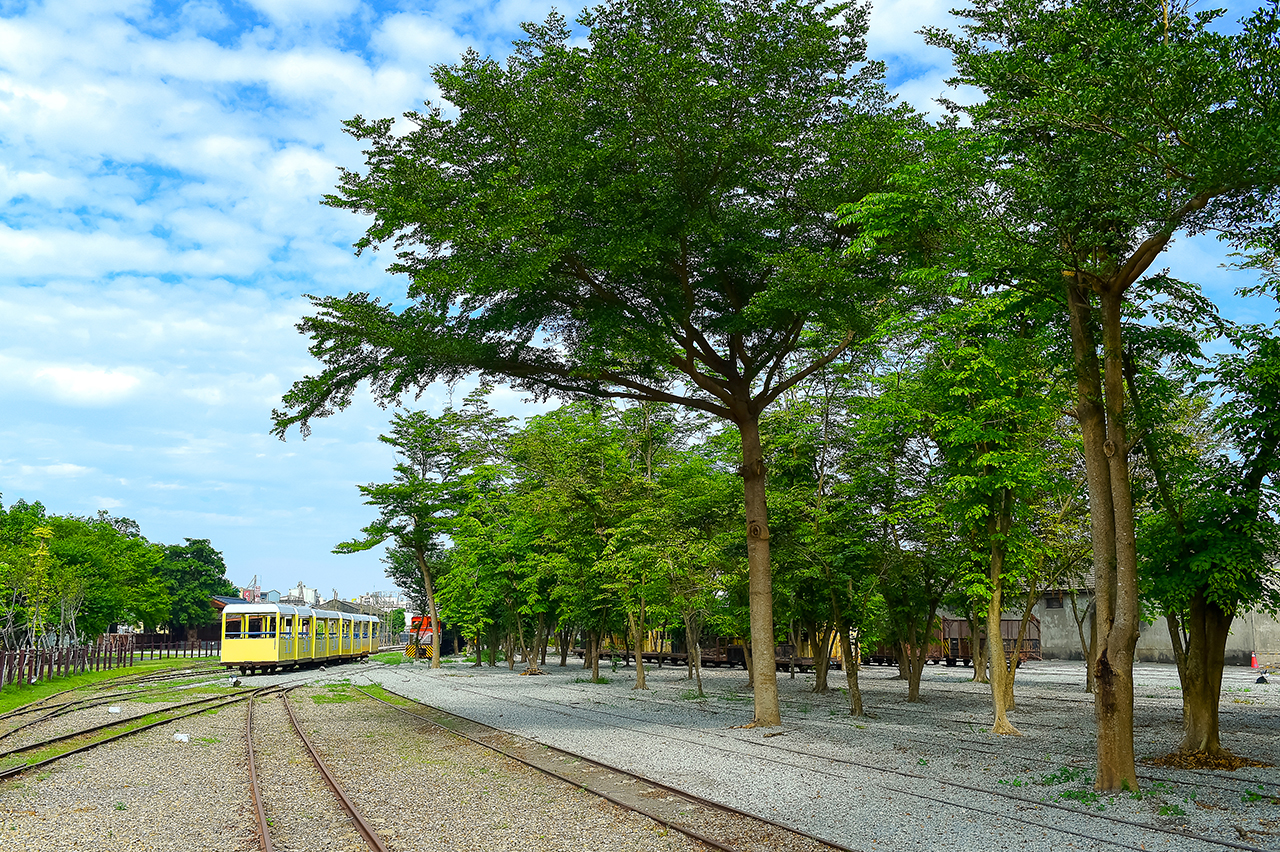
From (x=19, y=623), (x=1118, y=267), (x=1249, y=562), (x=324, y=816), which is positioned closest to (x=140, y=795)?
Result: (x=324, y=816)

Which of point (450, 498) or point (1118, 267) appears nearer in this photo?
point (1118, 267)

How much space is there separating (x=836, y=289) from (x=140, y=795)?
41.3ft

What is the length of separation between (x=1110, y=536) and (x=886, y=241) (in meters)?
6.30

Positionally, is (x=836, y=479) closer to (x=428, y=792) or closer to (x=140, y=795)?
(x=428, y=792)

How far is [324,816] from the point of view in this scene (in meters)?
9.84

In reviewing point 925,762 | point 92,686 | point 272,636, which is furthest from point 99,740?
point 272,636

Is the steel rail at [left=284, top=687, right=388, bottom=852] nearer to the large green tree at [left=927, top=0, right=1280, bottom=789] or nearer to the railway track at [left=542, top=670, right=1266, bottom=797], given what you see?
the railway track at [left=542, top=670, right=1266, bottom=797]

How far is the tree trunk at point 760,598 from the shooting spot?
1731cm

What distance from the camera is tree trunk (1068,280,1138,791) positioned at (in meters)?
10.2

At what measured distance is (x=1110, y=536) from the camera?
1078cm

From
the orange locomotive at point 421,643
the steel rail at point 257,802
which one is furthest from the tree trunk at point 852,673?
the orange locomotive at point 421,643

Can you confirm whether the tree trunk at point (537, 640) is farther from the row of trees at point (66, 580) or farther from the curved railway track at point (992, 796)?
the curved railway track at point (992, 796)

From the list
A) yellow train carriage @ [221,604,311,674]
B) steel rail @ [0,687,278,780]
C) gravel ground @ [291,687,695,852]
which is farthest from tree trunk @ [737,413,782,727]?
yellow train carriage @ [221,604,311,674]

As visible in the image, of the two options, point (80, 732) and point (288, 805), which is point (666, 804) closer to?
point (288, 805)
